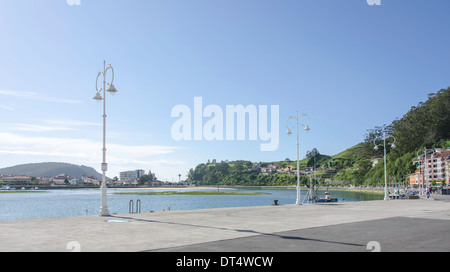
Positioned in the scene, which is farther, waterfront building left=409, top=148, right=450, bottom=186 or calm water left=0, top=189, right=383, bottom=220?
waterfront building left=409, top=148, right=450, bottom=186

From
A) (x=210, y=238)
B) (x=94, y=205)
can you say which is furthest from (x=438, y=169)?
(x=210, y=238)

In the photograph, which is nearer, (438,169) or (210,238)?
(210,238)

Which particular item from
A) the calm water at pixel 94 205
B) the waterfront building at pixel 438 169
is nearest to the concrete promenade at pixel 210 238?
the calm water at pixel 94 205

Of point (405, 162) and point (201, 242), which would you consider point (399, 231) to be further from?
point (405, 162)

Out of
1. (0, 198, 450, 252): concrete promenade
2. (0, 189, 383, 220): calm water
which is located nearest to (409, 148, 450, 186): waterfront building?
(0, 189, 383, 220): calm water

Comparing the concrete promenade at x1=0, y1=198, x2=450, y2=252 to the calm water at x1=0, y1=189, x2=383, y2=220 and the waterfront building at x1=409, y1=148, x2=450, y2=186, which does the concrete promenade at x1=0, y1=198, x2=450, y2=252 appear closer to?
the calm water at x1=0, y1=189, x2=383, y2=220

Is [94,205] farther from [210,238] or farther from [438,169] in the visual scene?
[438,169]

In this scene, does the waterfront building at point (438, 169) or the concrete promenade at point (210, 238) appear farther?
the waterfront building at point (438, 169)

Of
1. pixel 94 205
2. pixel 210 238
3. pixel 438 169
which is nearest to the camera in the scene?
pixel 210 238

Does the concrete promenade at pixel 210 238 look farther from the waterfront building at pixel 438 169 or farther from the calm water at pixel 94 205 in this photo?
the waterfront building at pixel 438 169
